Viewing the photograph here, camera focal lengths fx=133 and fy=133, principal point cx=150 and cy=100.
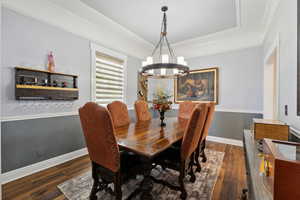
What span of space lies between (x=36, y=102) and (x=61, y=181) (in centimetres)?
127

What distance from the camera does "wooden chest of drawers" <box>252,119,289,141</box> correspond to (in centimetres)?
131

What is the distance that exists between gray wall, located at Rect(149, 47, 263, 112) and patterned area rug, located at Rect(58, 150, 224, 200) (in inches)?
75.9

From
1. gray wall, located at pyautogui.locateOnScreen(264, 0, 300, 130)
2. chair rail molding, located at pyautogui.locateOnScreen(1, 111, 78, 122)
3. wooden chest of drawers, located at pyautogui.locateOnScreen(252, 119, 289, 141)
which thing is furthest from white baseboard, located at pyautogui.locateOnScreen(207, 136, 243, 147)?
chair rail molding, located at pyautogui.locateOnScreen(1, 111, 78, 122)


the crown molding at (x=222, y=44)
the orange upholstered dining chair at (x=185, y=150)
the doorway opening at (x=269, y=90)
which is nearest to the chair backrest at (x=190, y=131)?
the orange upholstered dining chair at (x=185, y=150)

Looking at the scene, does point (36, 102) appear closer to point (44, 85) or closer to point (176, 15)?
point (44, 85)

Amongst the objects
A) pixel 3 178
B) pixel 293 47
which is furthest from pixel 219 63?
pixel 3 178

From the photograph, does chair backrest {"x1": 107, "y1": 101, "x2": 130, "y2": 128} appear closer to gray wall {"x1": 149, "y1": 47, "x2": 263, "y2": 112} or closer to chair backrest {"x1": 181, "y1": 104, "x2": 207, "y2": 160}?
chair backrest {"x1": 181, "y1": 104, "x2": 207, "y2": 160}

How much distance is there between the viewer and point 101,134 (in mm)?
1211

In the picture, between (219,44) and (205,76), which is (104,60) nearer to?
(205,76)

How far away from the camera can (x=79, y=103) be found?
2.68 meters

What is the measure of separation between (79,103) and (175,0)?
2.57m

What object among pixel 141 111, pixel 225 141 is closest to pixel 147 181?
pixel 141 111

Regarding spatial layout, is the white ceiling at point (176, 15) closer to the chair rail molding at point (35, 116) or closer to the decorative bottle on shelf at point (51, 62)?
the decorative bottle on shelf at point (51, 62)

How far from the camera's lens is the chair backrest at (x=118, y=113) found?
2.27 metres
